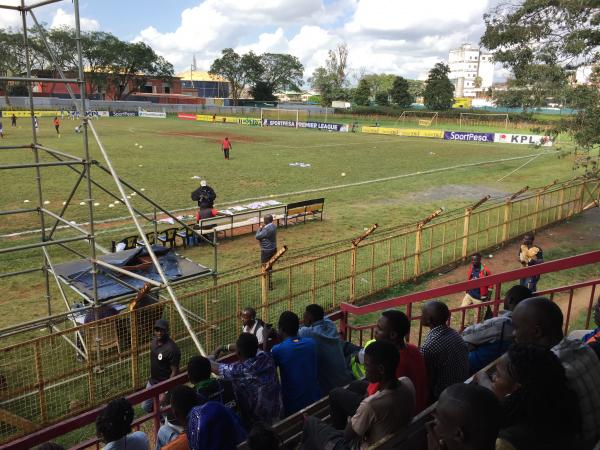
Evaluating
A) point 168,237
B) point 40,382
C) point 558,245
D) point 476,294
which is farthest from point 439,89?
point 40,382

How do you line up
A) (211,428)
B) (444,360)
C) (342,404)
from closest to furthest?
(211,428) → (342,404) → (444,360)

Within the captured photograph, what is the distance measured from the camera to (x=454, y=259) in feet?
39.9

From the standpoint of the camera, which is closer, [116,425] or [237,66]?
[116,425]

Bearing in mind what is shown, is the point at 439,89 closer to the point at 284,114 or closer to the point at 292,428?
the point at 284,114

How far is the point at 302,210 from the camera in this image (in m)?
15.5

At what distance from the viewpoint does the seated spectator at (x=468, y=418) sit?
2189mm

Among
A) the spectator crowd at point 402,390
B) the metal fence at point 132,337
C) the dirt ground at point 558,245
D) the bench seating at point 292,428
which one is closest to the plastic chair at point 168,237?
the metal fence at point 132,337

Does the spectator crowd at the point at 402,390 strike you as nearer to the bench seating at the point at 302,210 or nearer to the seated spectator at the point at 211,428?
the seated spectator at the point at 211,428

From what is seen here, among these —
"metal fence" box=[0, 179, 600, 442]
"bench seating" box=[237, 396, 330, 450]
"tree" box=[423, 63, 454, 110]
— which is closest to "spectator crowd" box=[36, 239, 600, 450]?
"bench seating" box=[237, 396, 330, 450]

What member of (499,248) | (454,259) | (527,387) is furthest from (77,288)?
(499,248)

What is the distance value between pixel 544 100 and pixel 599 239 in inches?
182

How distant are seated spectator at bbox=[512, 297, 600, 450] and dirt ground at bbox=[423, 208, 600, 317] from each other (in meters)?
6.22

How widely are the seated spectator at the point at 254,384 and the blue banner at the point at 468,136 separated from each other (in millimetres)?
47864

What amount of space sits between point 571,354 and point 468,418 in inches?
48.2
